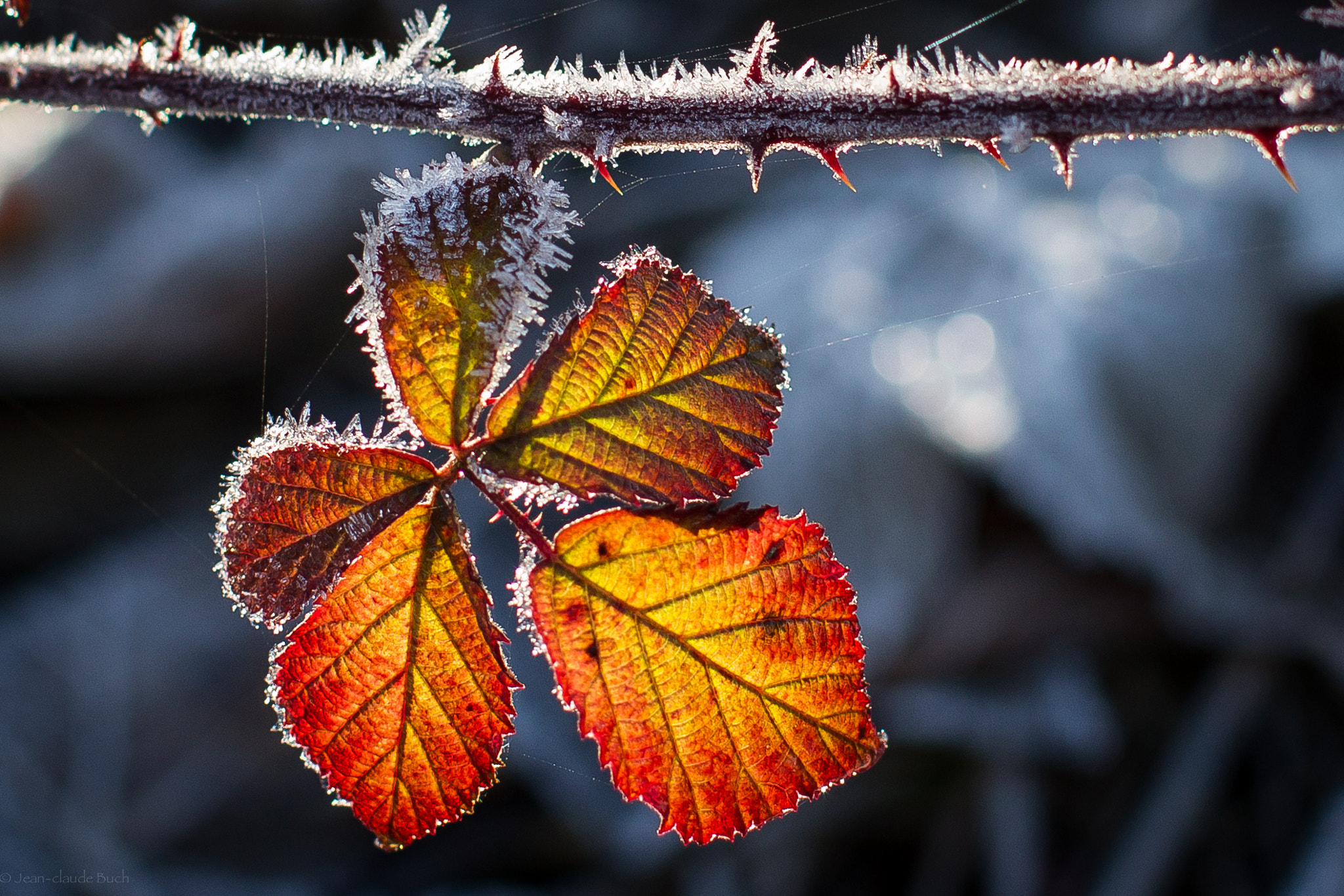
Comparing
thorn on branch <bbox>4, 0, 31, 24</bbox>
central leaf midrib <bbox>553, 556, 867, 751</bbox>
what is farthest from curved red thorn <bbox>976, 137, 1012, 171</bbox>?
thorn on branch <bbox>4, 0, 31, 24</bbox>

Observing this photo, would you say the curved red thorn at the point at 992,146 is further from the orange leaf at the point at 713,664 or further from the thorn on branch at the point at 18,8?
the thorn on branch at the point at 18,8

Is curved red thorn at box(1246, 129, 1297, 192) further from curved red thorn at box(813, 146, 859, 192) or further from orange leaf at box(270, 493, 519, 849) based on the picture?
orange leaf at box(270, 493, 519, 849)

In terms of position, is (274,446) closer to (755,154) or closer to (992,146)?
(755,154)

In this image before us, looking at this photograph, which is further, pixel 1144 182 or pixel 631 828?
pixel 1144 182

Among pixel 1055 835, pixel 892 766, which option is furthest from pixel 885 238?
pixel 1055 835

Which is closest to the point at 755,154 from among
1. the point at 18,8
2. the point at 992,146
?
the point at 992,146

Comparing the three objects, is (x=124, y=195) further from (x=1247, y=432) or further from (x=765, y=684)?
(x=1247, y=432)
